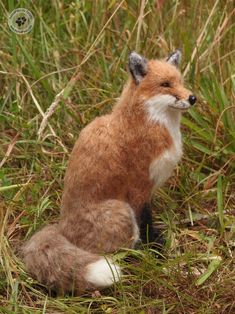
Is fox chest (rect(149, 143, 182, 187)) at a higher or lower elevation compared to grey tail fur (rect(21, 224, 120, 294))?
higher

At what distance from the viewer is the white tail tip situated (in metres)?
3.36

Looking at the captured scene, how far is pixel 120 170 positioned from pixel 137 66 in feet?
1.57

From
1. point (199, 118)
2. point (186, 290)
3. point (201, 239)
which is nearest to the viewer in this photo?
point (186, 290)

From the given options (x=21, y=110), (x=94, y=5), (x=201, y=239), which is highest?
(x=94, y=5)

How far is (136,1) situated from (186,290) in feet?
7.36

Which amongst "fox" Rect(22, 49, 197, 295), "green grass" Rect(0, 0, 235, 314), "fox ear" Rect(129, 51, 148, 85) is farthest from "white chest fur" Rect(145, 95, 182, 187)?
"green grass" Rect(0, 0, 235, 314)

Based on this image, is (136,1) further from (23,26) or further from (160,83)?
(160,83)

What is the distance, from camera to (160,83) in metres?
3.56

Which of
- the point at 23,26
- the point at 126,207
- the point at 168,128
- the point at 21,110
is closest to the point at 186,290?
A: the point at 126,207

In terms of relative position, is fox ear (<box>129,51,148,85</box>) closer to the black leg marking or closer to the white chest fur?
the white chest fur

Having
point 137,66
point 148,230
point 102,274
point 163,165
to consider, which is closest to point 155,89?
point 137,66

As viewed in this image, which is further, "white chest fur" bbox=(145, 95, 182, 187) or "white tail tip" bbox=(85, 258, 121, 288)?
"white chest fur" bbox=(145, 95, 182, 187)

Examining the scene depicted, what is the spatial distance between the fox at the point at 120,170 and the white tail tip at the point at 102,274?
77 mm

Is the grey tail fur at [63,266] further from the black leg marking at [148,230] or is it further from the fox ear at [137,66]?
the fox ear at [137,66]
